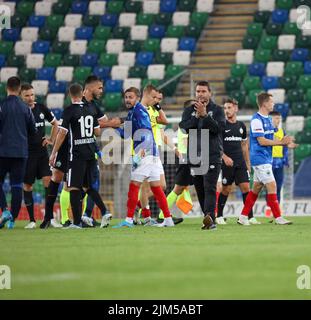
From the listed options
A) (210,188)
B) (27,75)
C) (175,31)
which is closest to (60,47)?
(27,75)

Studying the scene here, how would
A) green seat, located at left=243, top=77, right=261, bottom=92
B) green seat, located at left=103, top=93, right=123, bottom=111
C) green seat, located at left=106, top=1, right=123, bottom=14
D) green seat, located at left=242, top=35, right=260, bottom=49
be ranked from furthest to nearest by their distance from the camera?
green seat, located at left=106, top=1, right=123, bottom=14 → green seat, located at left=242, top=35, right=260, bottom=49 → green seat, located at left=103, top=93, right=123, bottom=111 → green seat, located at left=243, top=77, right=261, bottom=92

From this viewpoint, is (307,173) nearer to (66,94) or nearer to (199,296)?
(66,94)

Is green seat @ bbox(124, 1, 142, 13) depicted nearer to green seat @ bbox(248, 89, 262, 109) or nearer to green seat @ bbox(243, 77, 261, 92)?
green seat @ bbox(243, 77, 261, 92)

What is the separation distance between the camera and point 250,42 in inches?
1092

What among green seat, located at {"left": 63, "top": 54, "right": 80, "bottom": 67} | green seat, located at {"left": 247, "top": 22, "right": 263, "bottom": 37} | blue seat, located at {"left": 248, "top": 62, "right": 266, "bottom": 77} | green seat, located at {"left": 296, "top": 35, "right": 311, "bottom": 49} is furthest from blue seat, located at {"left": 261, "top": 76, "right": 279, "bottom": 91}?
green seat, located at {"left": 63, "top": 54, "right": 80, "bottom": 67}

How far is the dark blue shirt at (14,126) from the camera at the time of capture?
1446cm

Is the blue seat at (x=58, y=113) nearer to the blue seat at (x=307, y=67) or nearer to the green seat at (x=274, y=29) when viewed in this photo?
the green seat at (x=274, y=29)

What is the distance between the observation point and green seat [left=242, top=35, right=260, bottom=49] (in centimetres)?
2772

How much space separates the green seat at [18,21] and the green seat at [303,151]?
38.7 feet

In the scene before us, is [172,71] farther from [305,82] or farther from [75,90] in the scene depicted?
[75,90]

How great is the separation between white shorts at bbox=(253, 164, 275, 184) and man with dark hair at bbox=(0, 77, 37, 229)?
3264mm

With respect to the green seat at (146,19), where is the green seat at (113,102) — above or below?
below
